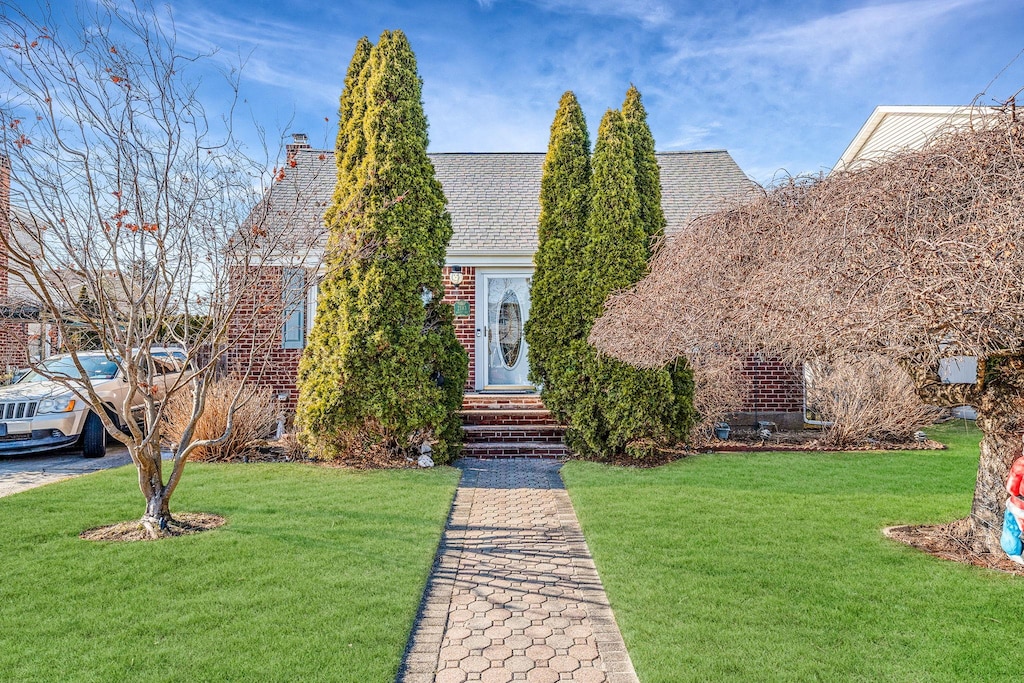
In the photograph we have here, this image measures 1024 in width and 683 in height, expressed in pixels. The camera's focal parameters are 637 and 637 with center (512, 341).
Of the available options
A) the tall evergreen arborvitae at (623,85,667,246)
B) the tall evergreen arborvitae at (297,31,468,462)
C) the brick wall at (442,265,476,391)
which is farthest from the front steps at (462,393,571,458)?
the tall evergreen arborvitae at (623,85,667,246)

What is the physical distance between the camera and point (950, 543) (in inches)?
201

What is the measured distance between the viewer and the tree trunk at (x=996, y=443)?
4641mm

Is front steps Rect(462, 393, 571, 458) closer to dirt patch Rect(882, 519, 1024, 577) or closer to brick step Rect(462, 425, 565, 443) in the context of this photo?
brick step Rect(462, 425, 565, 443)

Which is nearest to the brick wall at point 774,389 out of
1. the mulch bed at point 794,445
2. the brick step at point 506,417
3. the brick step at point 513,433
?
the mulch bed at point 794,445

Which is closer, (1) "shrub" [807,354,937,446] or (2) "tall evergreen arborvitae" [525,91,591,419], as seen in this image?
(2) "tall evergreen arborvitae" [525,91,591,419]

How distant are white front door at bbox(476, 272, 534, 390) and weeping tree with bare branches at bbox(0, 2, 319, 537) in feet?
21.8

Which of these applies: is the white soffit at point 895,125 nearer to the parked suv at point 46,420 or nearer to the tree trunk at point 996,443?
the tree trunk at point 996,443

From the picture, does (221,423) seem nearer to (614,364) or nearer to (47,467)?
(47,467)

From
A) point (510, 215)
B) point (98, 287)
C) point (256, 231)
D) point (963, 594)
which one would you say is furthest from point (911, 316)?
point (510, 215)

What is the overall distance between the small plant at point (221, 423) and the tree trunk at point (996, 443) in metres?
8.48

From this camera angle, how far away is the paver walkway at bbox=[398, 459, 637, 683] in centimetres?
326

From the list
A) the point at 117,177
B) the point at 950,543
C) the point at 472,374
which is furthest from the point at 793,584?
the point at 472,374

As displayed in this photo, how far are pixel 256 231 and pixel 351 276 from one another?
329cm

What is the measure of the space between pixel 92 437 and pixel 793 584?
1023 centimetres
